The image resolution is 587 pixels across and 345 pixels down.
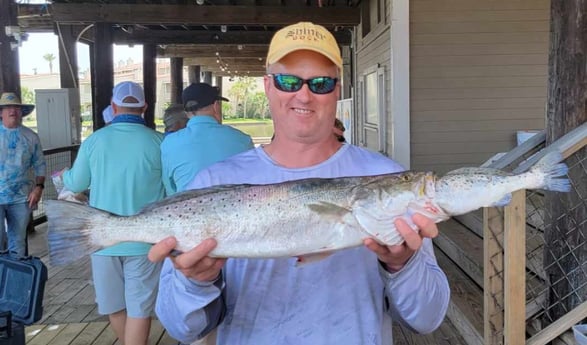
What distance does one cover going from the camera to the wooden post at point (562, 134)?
115 inches

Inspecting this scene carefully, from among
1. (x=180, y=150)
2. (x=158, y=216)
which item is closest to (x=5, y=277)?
(x=180, y=150)

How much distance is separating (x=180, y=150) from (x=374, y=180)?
2.24 meters

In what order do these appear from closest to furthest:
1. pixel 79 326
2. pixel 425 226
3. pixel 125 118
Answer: pixel 425 226, pixel 125 118, pixel 79 326

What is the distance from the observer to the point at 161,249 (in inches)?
55.7

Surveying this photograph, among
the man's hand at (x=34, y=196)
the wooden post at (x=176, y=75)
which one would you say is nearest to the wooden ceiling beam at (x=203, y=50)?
the wooden post at (x=176, y=75)

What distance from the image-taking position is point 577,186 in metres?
3.04

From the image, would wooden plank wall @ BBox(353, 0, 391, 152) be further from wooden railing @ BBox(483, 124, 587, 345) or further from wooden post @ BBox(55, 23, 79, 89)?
wooden post @ BBox(55, 23, 79, 89)

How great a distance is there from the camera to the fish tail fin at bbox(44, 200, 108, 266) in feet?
4.99

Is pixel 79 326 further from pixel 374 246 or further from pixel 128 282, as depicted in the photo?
pixel 374 246

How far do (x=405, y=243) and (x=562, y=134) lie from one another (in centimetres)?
213

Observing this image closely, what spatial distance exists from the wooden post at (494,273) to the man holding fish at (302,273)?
158 cm

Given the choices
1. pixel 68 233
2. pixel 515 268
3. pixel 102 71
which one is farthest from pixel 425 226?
pixel 102 71

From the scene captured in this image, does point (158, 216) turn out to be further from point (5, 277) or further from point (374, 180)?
point (5, 277)

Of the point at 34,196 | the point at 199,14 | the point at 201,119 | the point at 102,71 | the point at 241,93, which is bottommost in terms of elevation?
the point at 34,196
